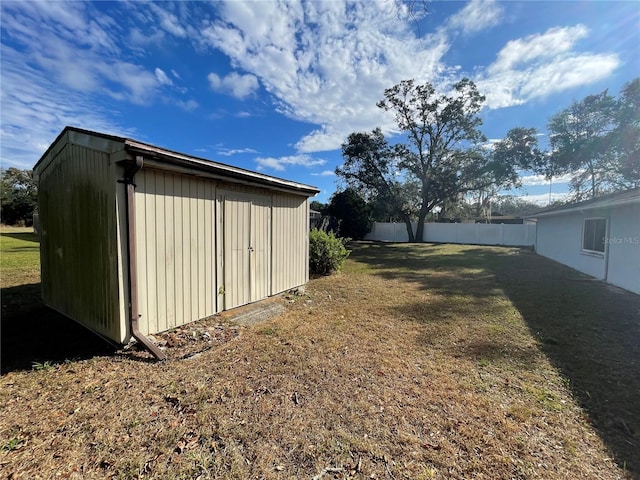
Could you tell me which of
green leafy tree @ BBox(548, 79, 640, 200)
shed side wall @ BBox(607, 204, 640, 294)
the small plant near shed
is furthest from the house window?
green leafy tree @ BBox(548, 79, 640, 200)

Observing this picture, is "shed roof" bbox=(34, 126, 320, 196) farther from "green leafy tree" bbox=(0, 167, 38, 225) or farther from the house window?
"green leafy tree" bbox=(0, 167, 38, 225)

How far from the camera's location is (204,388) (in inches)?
104

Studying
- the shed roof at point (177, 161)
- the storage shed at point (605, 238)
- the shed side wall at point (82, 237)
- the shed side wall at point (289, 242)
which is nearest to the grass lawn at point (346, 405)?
the shed side wall at point (82, 237)

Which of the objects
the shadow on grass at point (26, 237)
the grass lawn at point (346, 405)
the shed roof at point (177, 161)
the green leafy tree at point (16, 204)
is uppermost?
the green leafy tree at point (16, 204)

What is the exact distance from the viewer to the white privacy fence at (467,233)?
→ 1848 cm

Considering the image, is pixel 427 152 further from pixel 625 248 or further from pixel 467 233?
pixel 625 248

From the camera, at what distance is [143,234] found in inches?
136

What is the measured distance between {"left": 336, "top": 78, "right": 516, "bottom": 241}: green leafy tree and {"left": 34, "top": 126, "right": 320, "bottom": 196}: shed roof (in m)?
15.8

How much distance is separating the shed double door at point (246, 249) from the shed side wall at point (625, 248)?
8.24 metres

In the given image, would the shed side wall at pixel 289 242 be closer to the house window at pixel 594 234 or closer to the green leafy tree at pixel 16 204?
the house window at pixel 594 234

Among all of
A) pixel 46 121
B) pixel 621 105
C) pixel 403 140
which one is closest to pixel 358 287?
pixel 46 121

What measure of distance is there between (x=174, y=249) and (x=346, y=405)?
294cm

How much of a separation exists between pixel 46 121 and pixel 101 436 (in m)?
7.83

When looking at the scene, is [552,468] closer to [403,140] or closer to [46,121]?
[46,121]
